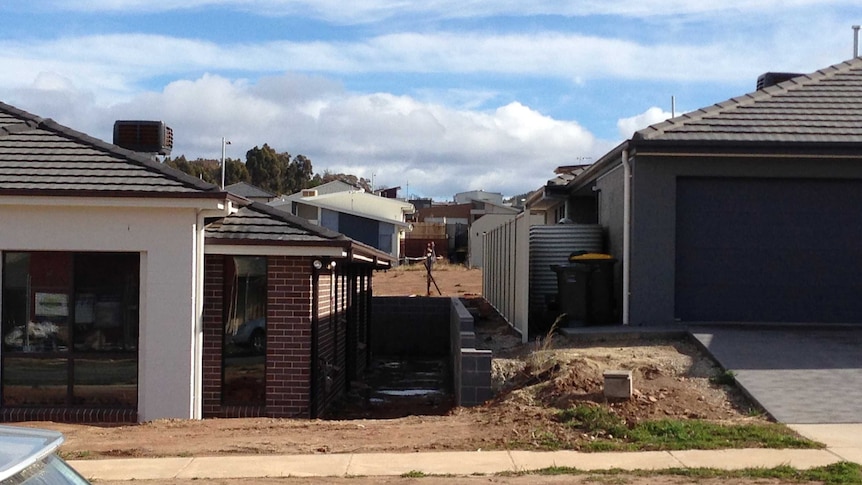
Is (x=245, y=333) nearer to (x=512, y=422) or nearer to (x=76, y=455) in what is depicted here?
(x=76, y=455)

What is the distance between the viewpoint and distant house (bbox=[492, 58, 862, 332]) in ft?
52.5

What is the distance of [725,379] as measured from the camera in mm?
12164

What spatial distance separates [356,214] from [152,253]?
44594mm

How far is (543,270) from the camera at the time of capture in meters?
18.7

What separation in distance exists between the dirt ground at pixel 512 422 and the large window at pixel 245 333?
3.19 feet

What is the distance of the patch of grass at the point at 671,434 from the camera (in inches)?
381

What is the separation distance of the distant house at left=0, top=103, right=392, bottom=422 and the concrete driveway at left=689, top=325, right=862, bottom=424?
5.33 m

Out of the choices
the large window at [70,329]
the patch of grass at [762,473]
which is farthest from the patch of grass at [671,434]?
the large window at [70,329]

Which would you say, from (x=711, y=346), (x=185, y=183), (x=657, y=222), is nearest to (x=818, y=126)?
(x=657, y=222)

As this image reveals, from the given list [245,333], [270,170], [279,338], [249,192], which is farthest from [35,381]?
[270,170]

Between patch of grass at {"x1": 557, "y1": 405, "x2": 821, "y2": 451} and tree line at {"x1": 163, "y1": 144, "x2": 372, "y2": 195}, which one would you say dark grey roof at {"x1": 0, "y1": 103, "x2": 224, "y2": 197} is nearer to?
patch of grass at {"x1": 557, "y1": 405, "x2": 821, "y2": 451}

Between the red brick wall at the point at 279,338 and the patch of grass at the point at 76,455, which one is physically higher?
the red brick wall at the point at 279,338

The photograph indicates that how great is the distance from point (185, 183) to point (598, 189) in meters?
9.78

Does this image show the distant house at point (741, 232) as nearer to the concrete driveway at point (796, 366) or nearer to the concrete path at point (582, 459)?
the concrete driveway at point (796, 366)
